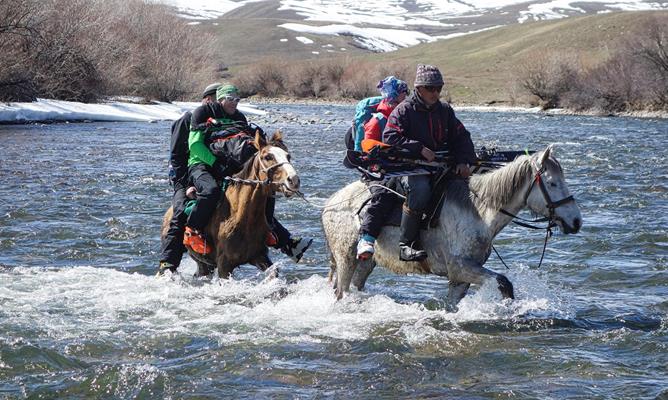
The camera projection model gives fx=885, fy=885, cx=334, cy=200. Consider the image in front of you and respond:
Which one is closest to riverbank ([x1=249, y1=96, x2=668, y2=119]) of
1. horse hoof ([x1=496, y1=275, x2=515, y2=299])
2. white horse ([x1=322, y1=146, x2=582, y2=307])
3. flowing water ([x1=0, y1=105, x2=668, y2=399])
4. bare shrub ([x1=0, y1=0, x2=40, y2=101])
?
bare shrub ([x1=0, y1=0, x2=40, y2=101])

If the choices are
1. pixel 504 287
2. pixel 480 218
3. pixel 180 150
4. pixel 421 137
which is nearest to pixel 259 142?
pixel 180 150

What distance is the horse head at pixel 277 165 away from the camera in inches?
393

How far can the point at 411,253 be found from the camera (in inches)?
385

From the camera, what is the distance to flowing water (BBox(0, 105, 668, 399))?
766 centimetres

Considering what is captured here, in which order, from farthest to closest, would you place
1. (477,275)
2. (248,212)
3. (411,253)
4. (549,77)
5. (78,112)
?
(549,77), (78,112), (248,212), (411,253), (477,275)

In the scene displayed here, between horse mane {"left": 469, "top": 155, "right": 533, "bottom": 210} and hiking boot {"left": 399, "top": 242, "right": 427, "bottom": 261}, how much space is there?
2.68 feet

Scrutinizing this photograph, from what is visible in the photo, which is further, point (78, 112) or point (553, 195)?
point (78, 112)

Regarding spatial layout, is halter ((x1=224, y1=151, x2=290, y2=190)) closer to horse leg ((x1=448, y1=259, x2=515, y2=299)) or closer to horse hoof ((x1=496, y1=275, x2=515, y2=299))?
horse leg ((x1=448, y1=259, x2=515, y2=299))

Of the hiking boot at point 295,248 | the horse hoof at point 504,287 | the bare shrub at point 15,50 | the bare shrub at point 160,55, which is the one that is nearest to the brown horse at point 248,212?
the hiking boot at point 295,248

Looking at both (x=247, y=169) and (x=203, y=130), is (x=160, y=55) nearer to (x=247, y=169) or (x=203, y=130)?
(x=203, y=130)

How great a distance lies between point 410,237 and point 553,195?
1.63 metres

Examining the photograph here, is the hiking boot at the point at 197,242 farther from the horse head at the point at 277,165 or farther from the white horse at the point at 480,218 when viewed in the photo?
the white horse at the point at 480,218

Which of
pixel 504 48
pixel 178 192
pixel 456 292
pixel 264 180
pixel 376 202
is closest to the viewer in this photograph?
pixel 456 292

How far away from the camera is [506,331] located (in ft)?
30.8
